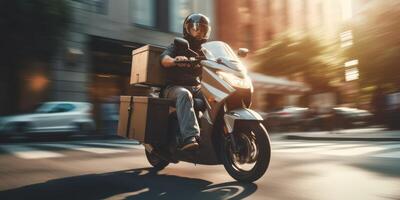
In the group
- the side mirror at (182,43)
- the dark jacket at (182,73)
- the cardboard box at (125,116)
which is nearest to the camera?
the side mirror at (182,43)

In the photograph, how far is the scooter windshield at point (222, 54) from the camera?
14.6ft

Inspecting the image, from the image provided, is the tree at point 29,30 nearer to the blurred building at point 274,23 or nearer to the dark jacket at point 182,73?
the blurred building at point 274,23

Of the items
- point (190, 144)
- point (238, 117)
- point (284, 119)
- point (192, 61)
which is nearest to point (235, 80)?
point (238, 117)

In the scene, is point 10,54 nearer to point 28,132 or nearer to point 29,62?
point 29,62

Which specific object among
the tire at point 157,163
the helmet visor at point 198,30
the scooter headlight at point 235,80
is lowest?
the tire at point 157,163

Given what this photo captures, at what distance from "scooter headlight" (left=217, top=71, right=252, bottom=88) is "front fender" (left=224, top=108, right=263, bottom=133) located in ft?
0.78

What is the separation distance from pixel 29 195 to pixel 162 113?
1.55 metres

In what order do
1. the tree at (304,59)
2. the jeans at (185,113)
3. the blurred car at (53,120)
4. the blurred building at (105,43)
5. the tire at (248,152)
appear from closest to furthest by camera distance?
the tire at (248,152)
the jeans at (185,113)
the blurred car at (53,120)
the blurred building at (105,43)
the tree at (304,59)

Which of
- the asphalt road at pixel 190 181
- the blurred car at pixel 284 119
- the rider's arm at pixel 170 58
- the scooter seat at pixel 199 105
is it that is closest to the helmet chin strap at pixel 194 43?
the rider's arm at pixel 170 58

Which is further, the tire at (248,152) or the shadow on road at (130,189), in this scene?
the tire at (248,152)

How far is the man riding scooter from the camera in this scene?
14.0 ft

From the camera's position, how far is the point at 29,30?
52.8ft

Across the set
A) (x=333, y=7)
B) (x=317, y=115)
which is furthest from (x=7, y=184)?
(x=333, y=7)

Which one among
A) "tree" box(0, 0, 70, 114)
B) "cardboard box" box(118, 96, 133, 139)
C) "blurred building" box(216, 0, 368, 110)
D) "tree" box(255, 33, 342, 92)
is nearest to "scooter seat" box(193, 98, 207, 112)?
"cardboard box" box(118, 96, 133, 139)
